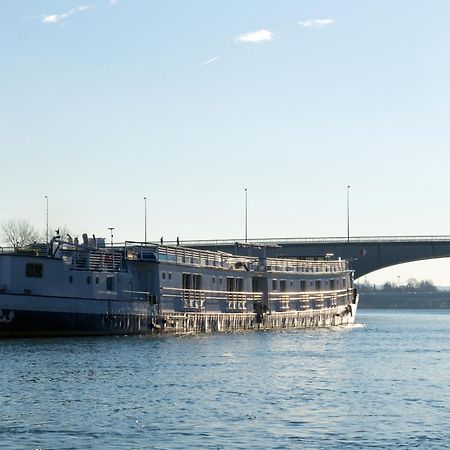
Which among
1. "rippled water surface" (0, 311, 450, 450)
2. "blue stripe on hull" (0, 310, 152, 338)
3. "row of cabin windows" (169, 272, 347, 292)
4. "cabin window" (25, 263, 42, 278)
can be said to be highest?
"cabin window" (25, 263, 42, 278)

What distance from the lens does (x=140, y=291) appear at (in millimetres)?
75188

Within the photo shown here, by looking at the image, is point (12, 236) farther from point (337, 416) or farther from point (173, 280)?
point (337, 416)

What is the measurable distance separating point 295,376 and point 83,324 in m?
23.2

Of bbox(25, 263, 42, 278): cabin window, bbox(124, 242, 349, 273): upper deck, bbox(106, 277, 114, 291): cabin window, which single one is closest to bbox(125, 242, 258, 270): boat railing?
bbox(124, 242, 349, 273): upper deck

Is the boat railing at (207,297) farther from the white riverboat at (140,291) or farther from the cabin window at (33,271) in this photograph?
the cabin window at (33,271)

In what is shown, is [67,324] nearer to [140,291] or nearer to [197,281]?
[140,291]

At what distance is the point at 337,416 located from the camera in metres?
36.2

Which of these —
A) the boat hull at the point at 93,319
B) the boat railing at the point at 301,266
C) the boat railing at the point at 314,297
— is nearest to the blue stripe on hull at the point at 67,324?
the boat hull at the point at 93,319

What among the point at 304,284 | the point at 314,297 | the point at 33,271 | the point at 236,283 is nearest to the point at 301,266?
the point at 304,284

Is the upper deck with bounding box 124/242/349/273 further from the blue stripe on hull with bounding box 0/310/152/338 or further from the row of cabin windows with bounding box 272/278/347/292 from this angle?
the blue stripe on hull with bounding box 0/310/152/338

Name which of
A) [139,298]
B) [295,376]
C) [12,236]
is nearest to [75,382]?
[295,376]

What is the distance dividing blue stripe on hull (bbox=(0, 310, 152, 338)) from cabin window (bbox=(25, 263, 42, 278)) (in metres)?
2.80

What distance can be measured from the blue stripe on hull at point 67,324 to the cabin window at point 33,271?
2.80 meters

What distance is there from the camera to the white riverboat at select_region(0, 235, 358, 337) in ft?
221
